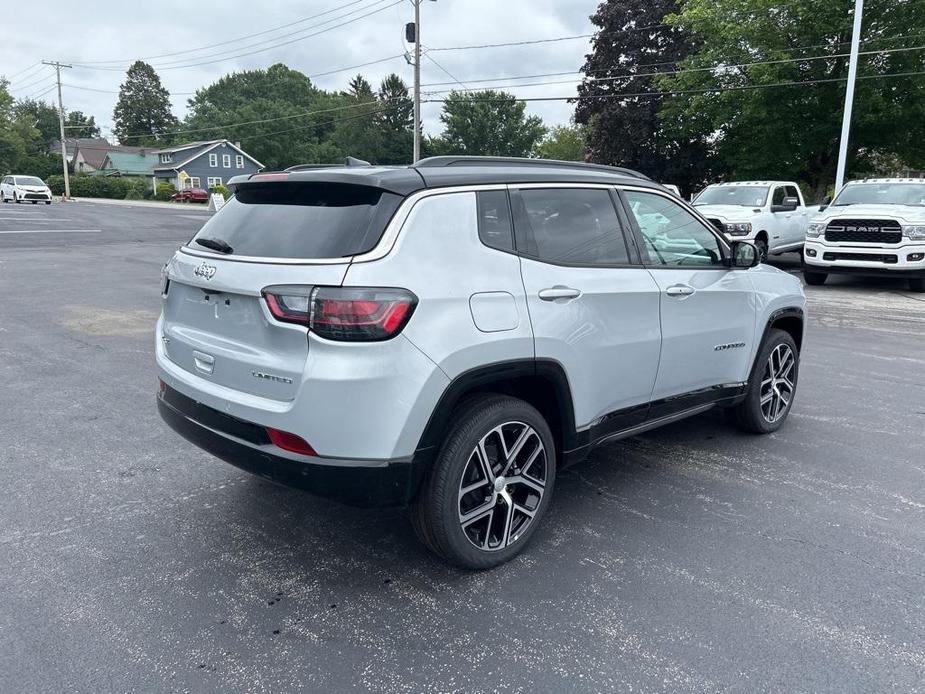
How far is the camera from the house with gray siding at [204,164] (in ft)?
252

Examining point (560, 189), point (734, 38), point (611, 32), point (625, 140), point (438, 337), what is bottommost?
point (438, 337)

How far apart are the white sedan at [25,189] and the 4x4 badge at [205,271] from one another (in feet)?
149

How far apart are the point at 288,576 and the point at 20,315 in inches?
300

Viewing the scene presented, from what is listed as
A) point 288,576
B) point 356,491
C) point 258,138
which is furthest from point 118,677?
point 258,138

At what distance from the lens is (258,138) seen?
8125cm

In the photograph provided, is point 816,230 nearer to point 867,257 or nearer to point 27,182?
point 867,257

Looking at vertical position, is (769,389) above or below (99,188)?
below

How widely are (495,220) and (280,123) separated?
281 feet

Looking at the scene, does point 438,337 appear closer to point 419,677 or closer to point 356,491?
point 356,491

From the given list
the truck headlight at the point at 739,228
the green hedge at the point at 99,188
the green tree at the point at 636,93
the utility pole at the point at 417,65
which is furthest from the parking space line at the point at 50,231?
the green hedge at the point at 99,188

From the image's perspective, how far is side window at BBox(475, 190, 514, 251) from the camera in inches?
125

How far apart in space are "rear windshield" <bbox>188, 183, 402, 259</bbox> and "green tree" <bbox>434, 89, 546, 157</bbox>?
70.7 meters

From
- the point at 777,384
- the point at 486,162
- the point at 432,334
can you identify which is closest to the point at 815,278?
the point at 777,384

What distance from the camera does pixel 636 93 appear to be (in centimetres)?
3662
